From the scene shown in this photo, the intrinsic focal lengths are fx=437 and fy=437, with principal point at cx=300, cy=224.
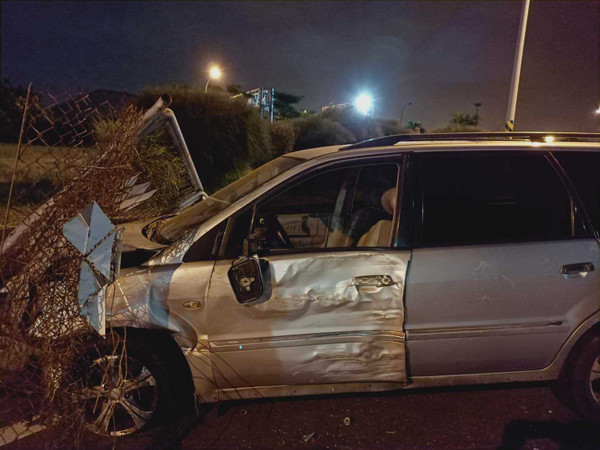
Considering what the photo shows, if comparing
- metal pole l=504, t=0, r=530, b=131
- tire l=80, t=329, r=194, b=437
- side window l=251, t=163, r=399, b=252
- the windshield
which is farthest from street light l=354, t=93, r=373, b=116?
tire l=80, t=329, r=194, b=437

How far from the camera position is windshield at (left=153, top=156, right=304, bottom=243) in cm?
279

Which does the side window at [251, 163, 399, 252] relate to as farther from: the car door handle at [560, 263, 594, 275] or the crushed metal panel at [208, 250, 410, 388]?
the car door handle at [560, 263, 594, 275]

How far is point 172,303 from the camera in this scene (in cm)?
247

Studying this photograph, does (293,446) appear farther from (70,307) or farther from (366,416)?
(70,307)

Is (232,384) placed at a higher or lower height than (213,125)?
lower

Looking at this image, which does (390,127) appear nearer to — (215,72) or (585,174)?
(215,72)

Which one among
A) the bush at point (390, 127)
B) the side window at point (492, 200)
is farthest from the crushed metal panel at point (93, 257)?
the bush at point (390, 127)

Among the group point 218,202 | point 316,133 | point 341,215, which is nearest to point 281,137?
point 316,133

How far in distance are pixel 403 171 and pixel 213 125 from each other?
981 centimetres

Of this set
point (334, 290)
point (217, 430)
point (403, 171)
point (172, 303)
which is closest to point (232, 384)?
point (217, 430)

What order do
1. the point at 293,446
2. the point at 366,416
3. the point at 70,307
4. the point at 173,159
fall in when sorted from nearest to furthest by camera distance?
the point at 70,307 → the point at 293,446 → the point at 366,416 → the point at 173,159

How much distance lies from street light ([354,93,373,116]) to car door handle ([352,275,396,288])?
21.1 m

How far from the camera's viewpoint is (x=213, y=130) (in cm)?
A: 1166

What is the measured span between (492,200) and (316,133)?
17.0 m
